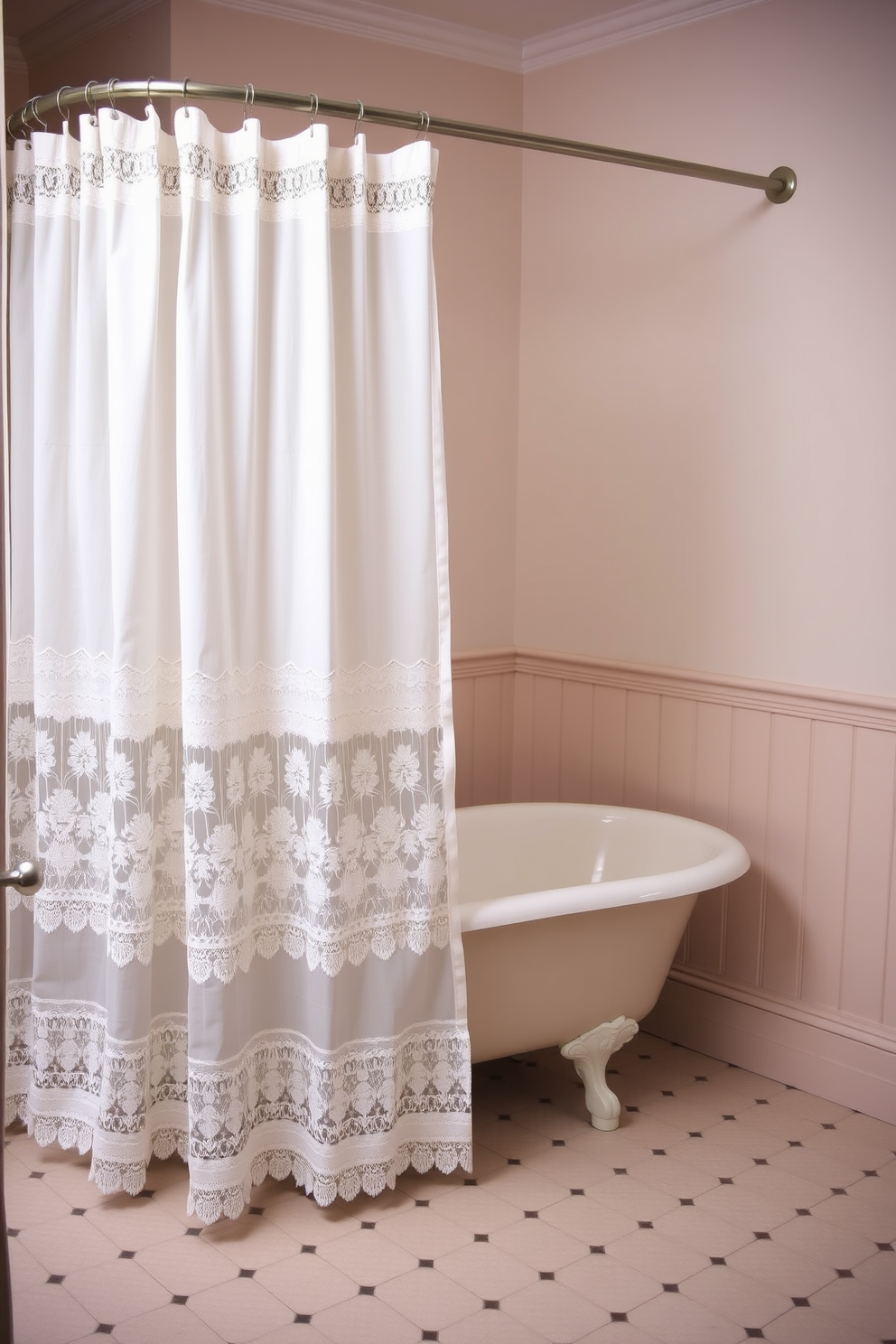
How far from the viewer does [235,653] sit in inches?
95.4

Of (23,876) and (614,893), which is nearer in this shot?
(23,876)

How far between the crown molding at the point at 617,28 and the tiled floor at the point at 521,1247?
2.83 m

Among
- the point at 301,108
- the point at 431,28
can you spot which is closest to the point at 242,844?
the point at 301,108

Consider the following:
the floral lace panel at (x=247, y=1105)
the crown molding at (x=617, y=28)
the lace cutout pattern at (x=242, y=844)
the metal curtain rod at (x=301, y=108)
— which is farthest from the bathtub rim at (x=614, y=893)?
the crown molding at (x=617, y=28)

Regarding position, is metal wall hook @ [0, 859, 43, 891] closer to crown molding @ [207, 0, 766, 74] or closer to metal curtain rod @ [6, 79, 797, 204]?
metal curtain rod @ [6, 79, 797, 204]

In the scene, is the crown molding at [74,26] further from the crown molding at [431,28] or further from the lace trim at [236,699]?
the lace trim at [236,699]

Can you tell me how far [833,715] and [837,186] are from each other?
4.24ft

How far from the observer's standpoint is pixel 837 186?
304 cm

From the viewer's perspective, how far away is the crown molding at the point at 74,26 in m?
3.35

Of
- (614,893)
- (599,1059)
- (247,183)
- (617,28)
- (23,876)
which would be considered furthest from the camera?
(617,28)

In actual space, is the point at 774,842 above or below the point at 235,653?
below

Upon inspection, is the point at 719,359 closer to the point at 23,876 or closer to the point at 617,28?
the point at 617,28

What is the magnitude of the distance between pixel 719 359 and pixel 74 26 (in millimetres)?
2040

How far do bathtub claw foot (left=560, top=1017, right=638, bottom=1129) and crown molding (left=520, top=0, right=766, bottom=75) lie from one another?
2.57 metres
